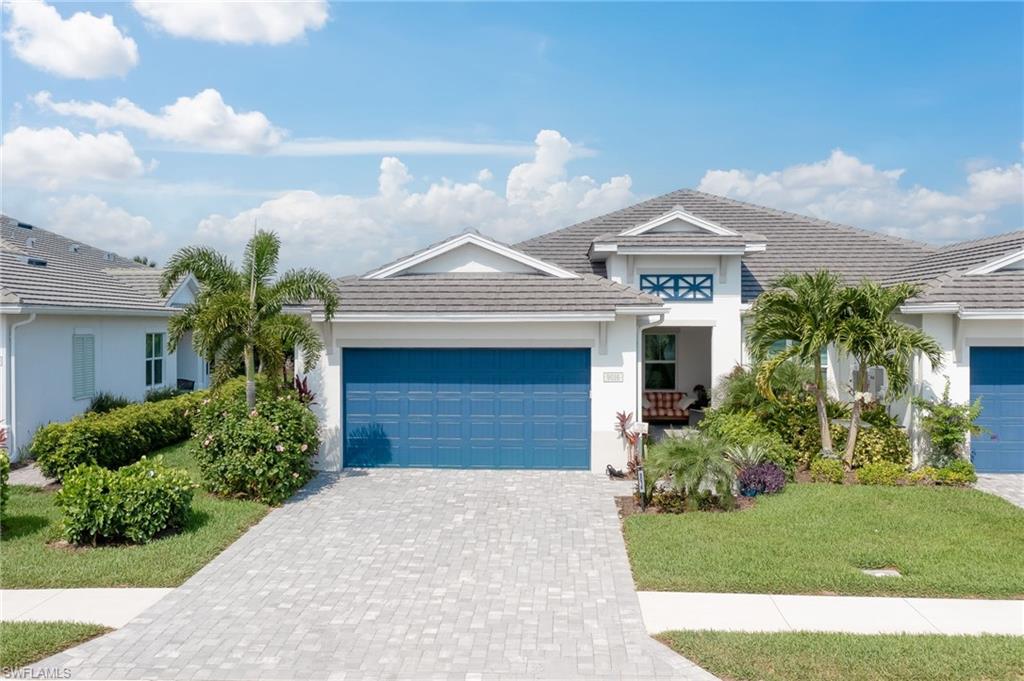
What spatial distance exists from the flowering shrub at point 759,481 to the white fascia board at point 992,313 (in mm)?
4726

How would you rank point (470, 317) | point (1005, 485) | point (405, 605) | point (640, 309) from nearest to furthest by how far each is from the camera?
point (405, 605)
point (1005, 485)
point (640, 309)
point (470, 317)

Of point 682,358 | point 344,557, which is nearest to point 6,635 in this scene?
point 344,557

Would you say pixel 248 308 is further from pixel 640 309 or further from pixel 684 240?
pixel 684 240

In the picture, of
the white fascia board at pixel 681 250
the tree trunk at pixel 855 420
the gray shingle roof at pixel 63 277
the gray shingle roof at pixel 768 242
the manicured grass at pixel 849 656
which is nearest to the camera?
the manicured grass at pixel 849 656

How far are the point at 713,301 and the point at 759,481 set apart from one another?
639 centimetres

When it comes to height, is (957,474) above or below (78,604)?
above

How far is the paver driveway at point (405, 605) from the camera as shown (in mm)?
6277

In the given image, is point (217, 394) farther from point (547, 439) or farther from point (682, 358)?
→ point (682, 358)

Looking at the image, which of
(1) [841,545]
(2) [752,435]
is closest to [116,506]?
(1) [841,545]

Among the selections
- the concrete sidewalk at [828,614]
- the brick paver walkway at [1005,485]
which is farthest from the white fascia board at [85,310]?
the brick paver walkway at [1005,485]

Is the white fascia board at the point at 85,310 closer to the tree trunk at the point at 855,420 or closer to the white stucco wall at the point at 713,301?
the white stucco wall at the point at 713,301

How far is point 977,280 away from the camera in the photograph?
14.0m

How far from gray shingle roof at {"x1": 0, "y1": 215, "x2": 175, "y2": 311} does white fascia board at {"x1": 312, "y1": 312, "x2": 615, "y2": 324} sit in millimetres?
6147

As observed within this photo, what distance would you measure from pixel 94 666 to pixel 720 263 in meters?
14.7
